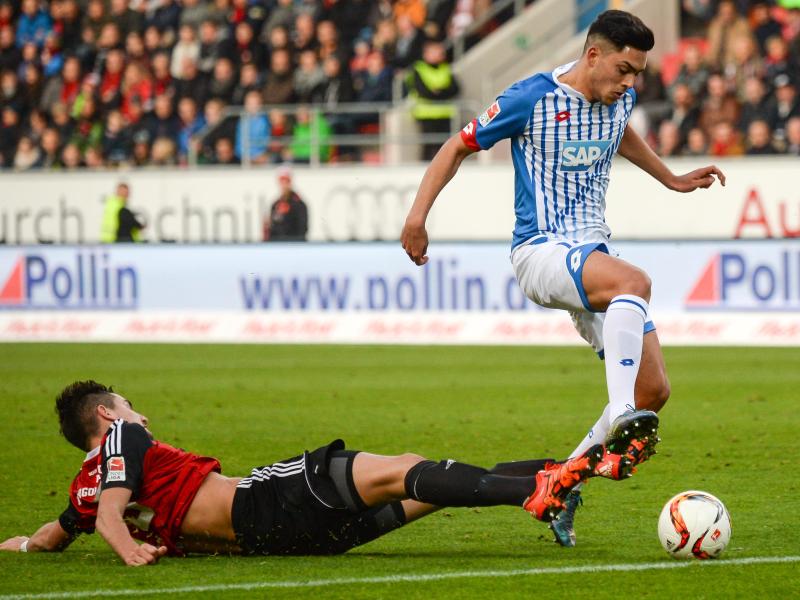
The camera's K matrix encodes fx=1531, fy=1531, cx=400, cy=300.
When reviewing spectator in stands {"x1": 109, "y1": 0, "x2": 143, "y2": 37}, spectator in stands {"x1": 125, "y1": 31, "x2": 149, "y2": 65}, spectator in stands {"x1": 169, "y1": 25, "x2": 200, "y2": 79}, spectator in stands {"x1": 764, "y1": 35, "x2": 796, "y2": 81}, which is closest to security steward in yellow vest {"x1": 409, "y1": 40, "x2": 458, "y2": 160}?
spectator in stands {"x1": 169, "y1": 25, "x2": 200, "y2": 79}

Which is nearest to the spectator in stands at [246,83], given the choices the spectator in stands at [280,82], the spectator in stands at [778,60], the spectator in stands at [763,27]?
the spectator in stands at [280,82]

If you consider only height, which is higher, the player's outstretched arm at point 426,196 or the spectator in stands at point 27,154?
the spectator in stands at point 27,154

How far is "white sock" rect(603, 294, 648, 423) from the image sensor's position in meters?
5.96

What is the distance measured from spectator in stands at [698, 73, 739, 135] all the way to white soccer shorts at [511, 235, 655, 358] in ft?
45.5

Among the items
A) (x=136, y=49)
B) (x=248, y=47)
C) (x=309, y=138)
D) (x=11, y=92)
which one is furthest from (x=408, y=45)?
(x=11, y=92)

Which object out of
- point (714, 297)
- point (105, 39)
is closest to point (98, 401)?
point (714, 297)

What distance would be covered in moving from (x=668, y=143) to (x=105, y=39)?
34.6ft

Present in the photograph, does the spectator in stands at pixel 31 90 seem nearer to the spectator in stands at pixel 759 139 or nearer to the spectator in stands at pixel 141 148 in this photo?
the spectator in stands at pixel 141 148

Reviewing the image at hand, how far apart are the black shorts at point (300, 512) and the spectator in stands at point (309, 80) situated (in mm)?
17292

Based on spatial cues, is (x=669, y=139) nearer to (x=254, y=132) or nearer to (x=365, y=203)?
(x=365, y=203)

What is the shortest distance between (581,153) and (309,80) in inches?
661

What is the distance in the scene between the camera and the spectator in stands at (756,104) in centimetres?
1945

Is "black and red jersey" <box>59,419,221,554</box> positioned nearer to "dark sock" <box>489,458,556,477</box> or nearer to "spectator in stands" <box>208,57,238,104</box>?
"dark sock" <box>489,458,556,477</box>

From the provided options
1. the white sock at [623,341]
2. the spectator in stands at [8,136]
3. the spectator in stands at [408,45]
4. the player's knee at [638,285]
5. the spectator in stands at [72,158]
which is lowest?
the white sock at [623,341]
